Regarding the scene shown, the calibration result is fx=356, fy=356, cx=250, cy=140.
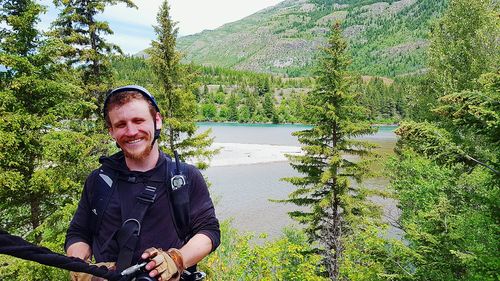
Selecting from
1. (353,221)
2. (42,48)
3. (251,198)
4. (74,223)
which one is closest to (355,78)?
(353,221)

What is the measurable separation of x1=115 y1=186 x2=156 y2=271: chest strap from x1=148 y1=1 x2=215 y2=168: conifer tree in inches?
588

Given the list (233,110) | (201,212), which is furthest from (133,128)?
(233,110)

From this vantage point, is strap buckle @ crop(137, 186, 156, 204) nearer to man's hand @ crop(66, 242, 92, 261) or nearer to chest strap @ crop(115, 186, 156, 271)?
chest strap @ crop(115, 186, 156, 271)

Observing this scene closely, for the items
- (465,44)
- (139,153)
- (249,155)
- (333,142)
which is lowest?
(249,155)

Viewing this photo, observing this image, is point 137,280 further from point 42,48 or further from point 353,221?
point 353,221

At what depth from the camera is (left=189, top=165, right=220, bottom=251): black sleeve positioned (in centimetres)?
231

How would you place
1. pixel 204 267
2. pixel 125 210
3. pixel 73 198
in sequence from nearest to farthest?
pixel 125 210
pixel 73 198
pixel 204 267

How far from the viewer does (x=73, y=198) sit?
35.1ft

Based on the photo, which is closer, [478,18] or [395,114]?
[478,18]

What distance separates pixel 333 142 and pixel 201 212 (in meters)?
15.7

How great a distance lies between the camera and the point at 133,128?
2250 mm

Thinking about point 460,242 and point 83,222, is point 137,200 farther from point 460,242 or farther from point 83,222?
point 460,242

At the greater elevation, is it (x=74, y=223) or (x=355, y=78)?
(x=355, y=78)

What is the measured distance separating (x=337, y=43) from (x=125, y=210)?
16.5 metres
